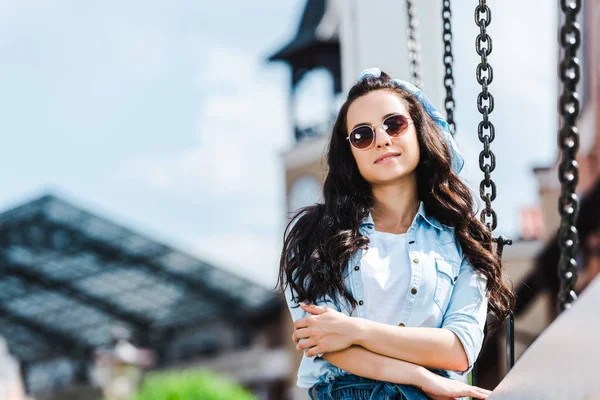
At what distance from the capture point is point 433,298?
5.83 feet

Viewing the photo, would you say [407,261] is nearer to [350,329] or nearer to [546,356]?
[350,329]

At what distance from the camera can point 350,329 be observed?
1.71 meters

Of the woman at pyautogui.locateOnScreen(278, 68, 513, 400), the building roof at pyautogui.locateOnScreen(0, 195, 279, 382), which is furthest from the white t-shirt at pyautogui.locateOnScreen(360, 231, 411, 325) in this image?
the building roof at pyautogui.locateOnScreen(0, 195, 279, 382)

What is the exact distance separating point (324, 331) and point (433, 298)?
242 mm

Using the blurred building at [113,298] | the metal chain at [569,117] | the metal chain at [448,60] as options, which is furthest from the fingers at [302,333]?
the blurred building at [113,298]

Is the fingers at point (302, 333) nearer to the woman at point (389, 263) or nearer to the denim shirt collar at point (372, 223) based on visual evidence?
the woman at point (389, 263)

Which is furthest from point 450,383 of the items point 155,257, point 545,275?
point 155,257

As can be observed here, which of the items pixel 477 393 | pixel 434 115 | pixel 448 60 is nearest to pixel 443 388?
pixel 477 393

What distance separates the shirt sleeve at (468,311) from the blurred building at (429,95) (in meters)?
0.42

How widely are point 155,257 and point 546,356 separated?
1800 centimetres

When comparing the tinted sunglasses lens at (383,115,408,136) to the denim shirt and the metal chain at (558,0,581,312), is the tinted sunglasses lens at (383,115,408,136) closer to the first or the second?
the denim shirt

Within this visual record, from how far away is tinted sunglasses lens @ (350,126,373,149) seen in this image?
6.20 feet

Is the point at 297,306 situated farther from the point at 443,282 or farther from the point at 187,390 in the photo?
the point at 187,390

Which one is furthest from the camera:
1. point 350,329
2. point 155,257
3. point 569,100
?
point 155,257
